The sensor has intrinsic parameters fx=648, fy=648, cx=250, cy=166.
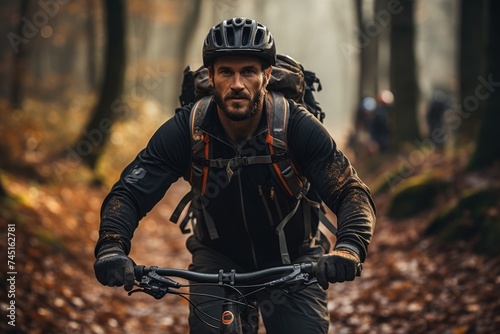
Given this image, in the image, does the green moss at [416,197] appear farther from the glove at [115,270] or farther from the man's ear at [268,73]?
the glove at [115,270]

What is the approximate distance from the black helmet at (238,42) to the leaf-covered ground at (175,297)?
401cm

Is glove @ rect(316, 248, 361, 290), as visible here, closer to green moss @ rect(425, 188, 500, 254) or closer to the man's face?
the man's face

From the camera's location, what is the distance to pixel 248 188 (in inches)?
155

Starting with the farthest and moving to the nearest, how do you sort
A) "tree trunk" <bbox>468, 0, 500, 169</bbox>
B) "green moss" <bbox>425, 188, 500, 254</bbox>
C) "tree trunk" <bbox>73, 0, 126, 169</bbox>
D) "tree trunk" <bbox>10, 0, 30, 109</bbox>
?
"tree trunk" <bbox>10, 0, 30, 109</bbox>
"tree trunk" <bbox>73, 0, 126, 169</bbox>
"tree trunk" <bbox>468, 0, 500, 169</bbox>
"green moss" <bbox>425, 188, 500, 254</bbox>

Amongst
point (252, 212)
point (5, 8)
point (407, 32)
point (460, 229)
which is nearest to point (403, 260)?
point (460, 229)

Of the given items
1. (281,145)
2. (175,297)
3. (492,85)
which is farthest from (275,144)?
(492,85)

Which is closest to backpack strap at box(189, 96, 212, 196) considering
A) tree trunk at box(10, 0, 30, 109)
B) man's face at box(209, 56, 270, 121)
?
man's face at box(209, 56, 270, 121)

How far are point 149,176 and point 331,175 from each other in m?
1.10

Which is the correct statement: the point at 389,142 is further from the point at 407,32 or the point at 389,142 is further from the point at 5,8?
the point at 5,8

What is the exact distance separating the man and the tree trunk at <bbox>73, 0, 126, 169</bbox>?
39.2 ft

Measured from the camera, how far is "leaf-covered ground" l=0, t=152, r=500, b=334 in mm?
7207

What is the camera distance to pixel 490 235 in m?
8.44

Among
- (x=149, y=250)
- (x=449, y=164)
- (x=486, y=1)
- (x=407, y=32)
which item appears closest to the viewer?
(x=486, y=1)

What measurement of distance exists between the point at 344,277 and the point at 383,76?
30.6 m
